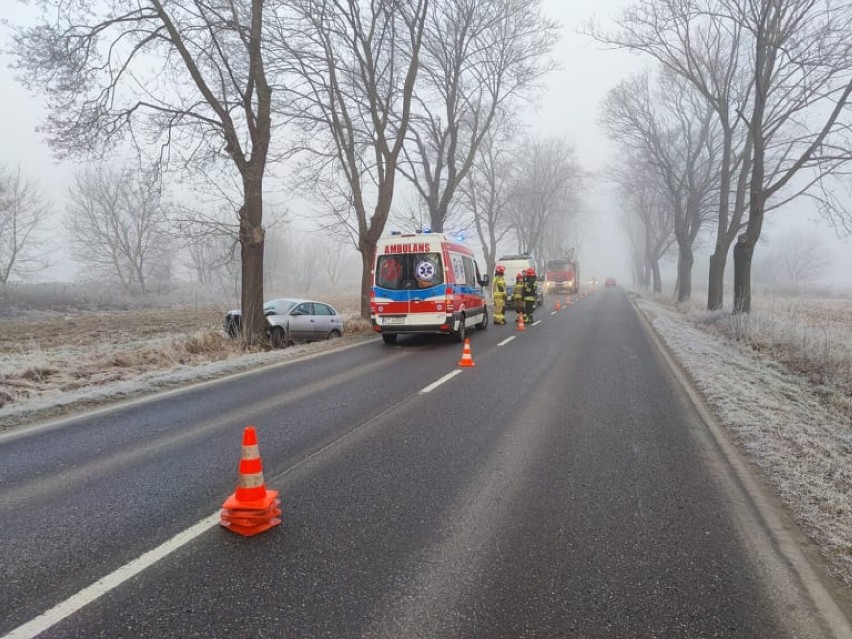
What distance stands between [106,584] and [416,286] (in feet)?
31.9

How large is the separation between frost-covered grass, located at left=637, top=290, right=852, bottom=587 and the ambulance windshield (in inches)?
229

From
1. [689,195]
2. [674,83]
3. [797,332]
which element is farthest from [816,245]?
[797,332]

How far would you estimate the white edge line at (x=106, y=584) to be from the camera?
2227 mm

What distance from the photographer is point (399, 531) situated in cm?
315

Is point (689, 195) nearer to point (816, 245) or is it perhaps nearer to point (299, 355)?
point (299, 355)

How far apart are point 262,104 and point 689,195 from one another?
82.2 ft

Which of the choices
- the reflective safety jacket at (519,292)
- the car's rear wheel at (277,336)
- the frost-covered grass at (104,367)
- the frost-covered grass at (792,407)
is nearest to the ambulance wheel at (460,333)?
the frost-covered grass at (104,367)

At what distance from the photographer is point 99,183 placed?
39.2m

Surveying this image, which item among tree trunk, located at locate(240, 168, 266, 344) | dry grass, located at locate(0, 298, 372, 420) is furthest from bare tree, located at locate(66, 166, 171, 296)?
tree trunk, located at locate(240, 168, 266, 344)

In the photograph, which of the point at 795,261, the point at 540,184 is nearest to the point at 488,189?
the point at 540,184

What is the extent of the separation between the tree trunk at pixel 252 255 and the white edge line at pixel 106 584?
9.34m

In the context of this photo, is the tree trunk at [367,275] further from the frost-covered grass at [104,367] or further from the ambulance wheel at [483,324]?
the ambulance wheel at [483,324]

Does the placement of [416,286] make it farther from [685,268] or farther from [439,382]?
[685,268]

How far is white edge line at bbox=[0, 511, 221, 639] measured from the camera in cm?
223
